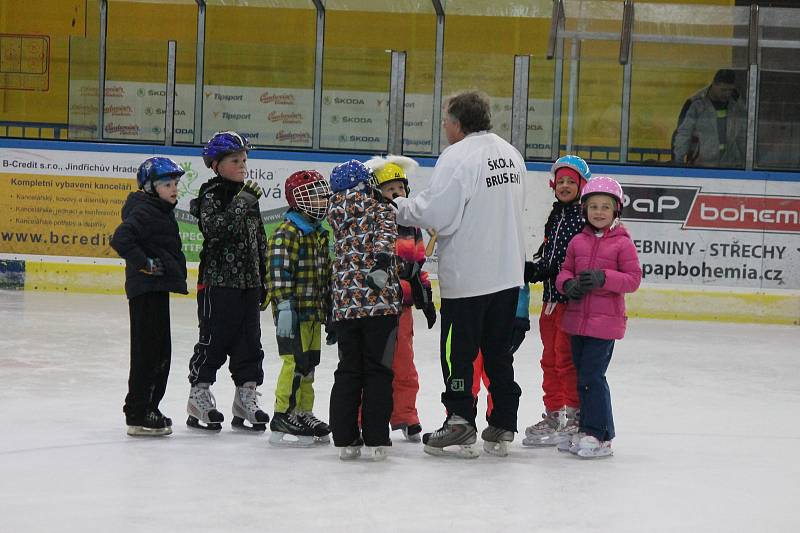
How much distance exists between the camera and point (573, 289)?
4945 millimetres

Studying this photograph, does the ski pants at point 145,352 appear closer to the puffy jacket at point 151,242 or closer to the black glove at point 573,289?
the puffy jacket at point 151,242

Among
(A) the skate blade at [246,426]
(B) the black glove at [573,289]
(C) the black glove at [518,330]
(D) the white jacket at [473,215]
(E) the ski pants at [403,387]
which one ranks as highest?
(D) the white jacket at [473,215]

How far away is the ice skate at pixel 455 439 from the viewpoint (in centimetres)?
488

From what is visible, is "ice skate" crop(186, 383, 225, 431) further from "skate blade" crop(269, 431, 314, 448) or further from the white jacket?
the white jacket

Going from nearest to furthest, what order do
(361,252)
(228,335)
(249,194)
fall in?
1. (361,252)
2. (249,194)
3. (228,335)

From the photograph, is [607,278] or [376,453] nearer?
[376,453]

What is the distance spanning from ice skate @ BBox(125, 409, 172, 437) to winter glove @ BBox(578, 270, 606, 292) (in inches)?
73.0

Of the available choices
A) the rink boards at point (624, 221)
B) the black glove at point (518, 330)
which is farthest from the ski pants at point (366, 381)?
the rink boards at point (624, 221)

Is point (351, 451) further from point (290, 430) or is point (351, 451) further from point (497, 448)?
point (497, 448)

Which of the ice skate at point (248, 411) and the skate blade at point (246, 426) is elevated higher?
the ice skate at point (248, 411)

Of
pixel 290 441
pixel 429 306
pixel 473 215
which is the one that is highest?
pixel 473 215

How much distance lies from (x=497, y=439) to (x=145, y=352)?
5.04 feet

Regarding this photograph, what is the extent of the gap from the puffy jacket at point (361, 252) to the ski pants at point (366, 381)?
6 centimetres

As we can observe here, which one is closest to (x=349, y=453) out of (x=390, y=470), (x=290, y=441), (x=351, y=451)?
(x=351, y=451)
